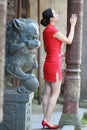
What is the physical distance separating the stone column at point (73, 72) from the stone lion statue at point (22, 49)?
5.93 ft

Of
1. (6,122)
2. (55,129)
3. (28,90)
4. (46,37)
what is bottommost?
(55,129)

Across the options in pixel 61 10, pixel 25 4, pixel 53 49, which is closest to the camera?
pixel 53 49

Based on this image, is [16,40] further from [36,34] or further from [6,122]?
[6,122]

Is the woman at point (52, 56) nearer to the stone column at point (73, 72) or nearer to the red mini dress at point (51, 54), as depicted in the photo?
the red mini dress at point (51, 54)

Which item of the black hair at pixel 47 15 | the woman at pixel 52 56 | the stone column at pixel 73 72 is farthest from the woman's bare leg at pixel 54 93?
the black hair at pixel 47 15

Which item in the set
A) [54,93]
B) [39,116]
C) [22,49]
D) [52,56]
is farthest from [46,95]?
[39,116]

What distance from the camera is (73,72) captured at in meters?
7.21

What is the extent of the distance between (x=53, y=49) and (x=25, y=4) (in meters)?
5.15

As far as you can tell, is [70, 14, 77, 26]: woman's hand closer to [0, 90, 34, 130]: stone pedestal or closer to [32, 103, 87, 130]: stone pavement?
[32, 103, 87, 130]: stone pavement

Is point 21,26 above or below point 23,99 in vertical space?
above

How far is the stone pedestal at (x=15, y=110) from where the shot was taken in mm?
5340

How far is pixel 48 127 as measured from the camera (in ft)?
23.0

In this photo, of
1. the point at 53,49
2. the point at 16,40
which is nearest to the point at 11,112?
the point at 16,40

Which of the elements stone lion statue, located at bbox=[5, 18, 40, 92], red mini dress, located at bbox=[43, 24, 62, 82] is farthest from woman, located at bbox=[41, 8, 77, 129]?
stone lion statue, located at bbox=[5, 18, 40, 92]
